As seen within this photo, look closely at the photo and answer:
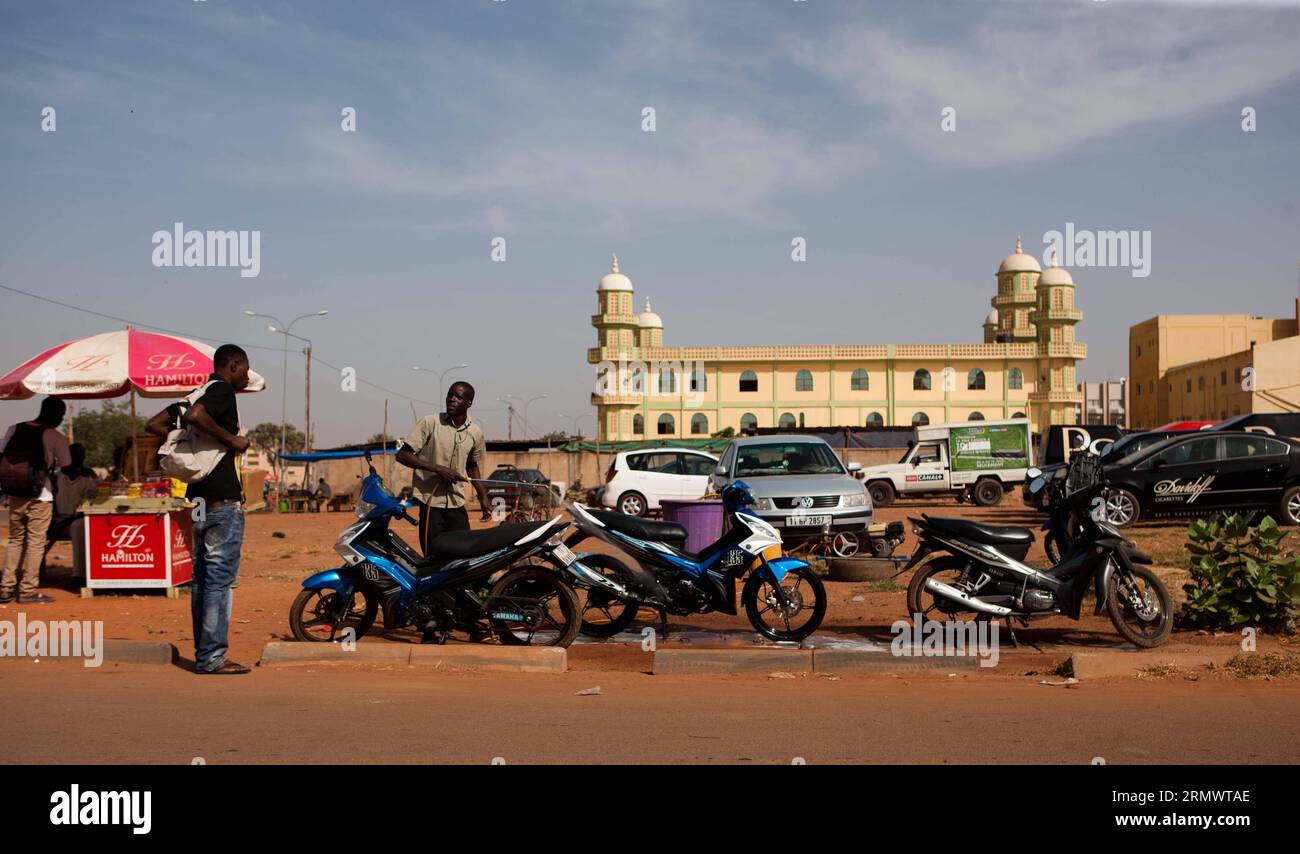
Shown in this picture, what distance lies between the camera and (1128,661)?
23.5 feet

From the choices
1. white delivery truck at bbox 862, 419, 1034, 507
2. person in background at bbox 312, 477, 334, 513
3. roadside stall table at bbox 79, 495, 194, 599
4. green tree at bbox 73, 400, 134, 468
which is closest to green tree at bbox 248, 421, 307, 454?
green tree at bbox 73, 400, 134, 468

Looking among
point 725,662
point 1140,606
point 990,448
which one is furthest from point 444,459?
point 990,448

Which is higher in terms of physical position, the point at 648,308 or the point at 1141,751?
the point at 648,308

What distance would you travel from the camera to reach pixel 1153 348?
80.1 metres

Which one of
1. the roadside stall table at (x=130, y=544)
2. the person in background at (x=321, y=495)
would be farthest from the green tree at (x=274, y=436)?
the roadside stall table at (x=130, y=544)

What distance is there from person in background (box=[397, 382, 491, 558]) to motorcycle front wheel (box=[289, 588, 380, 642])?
66 centimetres

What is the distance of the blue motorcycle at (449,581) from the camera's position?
7691mm

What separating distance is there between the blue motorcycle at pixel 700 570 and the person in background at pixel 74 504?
5676mm

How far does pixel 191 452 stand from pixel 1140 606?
6.75m

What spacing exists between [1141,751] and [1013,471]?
26137 mm
